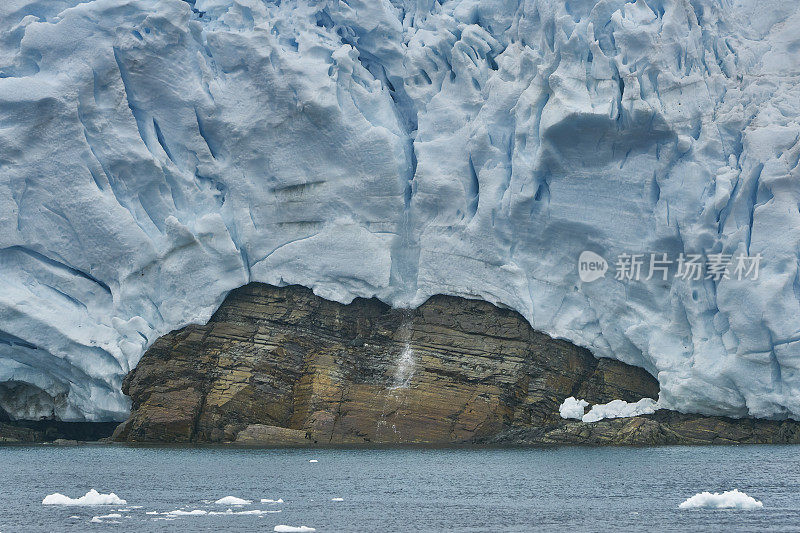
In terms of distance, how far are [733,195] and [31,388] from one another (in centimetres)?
1600

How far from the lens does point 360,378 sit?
2370 centimetres

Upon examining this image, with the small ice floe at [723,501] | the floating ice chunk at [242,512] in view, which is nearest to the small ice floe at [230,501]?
the floating ice chunk at [242,512]

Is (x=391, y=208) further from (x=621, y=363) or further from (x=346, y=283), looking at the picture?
(x=621, y=363)

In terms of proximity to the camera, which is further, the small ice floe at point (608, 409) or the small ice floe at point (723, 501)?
the small ice floe at point (608, 409)

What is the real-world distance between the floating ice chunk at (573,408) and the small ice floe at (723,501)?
8.18 meters

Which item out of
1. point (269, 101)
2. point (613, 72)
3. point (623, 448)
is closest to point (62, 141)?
point (269, 101)

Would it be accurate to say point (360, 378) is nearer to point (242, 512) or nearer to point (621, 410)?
point (621, 410)

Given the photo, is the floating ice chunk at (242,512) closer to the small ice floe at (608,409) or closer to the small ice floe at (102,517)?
the small ice floe at (102,517)

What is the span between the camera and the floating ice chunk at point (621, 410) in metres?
22.1

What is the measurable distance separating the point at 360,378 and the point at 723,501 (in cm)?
1098

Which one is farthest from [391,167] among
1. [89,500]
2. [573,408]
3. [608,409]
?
[89,500]

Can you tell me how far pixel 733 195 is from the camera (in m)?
21.1

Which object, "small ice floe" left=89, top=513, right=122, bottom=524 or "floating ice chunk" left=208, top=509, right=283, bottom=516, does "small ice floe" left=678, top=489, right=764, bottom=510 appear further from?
"small ice floe" left=89, top=513, right=122, bottom=524

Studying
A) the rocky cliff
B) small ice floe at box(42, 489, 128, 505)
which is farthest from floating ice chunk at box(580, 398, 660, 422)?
small ice floe at box(42, 489, 128, 505)
